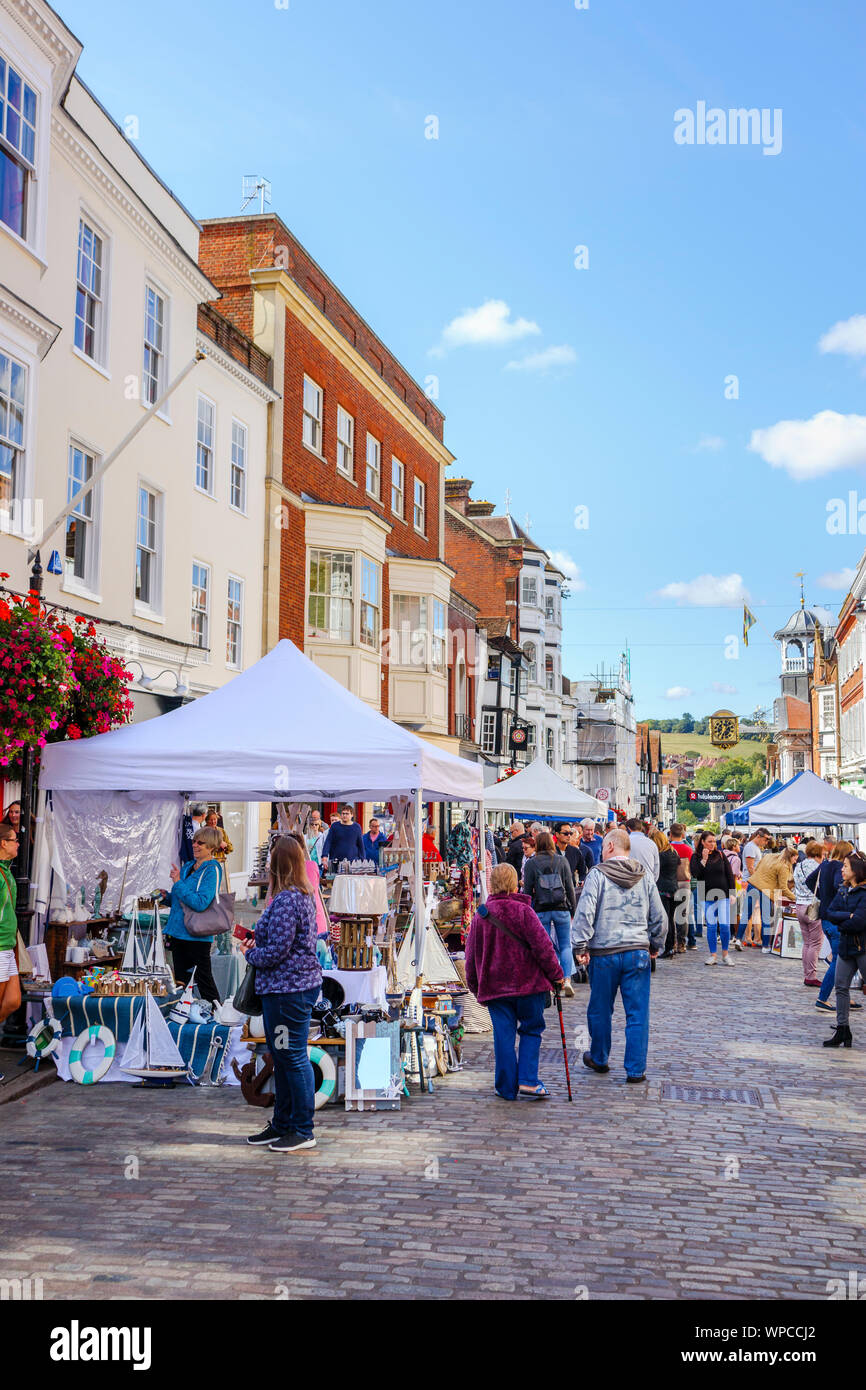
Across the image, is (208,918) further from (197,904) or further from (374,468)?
(374,468)

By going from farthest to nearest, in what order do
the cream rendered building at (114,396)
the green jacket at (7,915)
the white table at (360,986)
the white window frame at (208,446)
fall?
1. the white window frame at (208,446)
2. the cream rendered building at (114,396)
3. the white table at (360,986)
4. the green jacket at (7,915)

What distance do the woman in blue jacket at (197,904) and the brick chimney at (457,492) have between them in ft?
124

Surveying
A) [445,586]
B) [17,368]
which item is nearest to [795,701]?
[445,586]

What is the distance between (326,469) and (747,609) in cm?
3386

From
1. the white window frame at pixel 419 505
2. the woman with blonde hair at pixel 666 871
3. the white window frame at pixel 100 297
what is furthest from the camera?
the white window frame at pixel 419 505

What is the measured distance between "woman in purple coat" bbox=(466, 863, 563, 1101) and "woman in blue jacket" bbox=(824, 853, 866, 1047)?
3310 millimetres

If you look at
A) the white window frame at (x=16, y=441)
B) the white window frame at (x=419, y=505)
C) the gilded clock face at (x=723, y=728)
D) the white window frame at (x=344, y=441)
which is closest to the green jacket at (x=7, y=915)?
the white window frame at (x=16, y=441)

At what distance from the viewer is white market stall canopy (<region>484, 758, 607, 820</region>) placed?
2047 centimetres

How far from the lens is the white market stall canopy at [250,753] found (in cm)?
950

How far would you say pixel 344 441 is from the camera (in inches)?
1062

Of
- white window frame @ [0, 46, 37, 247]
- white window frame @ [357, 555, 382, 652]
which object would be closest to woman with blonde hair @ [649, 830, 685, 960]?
white window frame @ [357, 555, 382, 652]

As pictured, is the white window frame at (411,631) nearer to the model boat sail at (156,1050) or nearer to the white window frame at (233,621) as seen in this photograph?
the white window frame at (233,621)

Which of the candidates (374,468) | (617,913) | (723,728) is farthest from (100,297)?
(723,728)

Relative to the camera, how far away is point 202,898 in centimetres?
923
